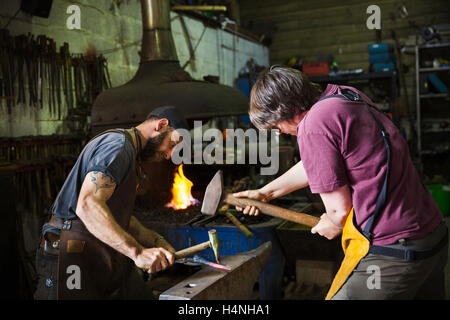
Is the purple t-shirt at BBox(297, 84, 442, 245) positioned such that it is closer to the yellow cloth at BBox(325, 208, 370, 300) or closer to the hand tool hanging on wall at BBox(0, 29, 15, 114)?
the yellow cloth at BBox(325, 208, 370, 300)

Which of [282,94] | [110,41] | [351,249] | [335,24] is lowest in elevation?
[351,249]

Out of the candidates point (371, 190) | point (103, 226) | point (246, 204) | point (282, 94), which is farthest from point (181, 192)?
point (371, 190)

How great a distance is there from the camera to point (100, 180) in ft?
7.13

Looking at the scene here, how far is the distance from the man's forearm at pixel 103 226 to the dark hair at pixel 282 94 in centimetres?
91

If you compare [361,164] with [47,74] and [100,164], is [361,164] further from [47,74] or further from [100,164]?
[47,74]

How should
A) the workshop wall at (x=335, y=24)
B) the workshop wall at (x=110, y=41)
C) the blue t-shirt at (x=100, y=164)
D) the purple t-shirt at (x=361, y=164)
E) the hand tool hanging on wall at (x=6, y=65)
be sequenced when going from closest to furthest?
the purple t-shirt at (x=361, y=164)
the blue t-shirt at (x=100, y=164)
the hand tool hanging on wall at (x=6, y=65)
the workshop wall at (x=110, y=41)
the workshop wall at (x=335, y=24)

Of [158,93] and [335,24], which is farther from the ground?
[335,24]

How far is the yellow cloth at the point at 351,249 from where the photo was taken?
1711 mm

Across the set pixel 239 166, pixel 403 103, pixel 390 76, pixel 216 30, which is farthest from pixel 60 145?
pixel 403 103

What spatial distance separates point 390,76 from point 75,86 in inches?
220

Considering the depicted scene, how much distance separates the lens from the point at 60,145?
13.5 feet

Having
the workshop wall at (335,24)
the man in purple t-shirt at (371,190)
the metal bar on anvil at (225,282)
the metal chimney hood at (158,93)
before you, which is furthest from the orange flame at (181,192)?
the workshop wall at (335,24)

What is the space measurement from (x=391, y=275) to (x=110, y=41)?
4.34 meters

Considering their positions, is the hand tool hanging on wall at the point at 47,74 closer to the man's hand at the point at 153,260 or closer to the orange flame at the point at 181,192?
the orange flame at the point at 181,192
